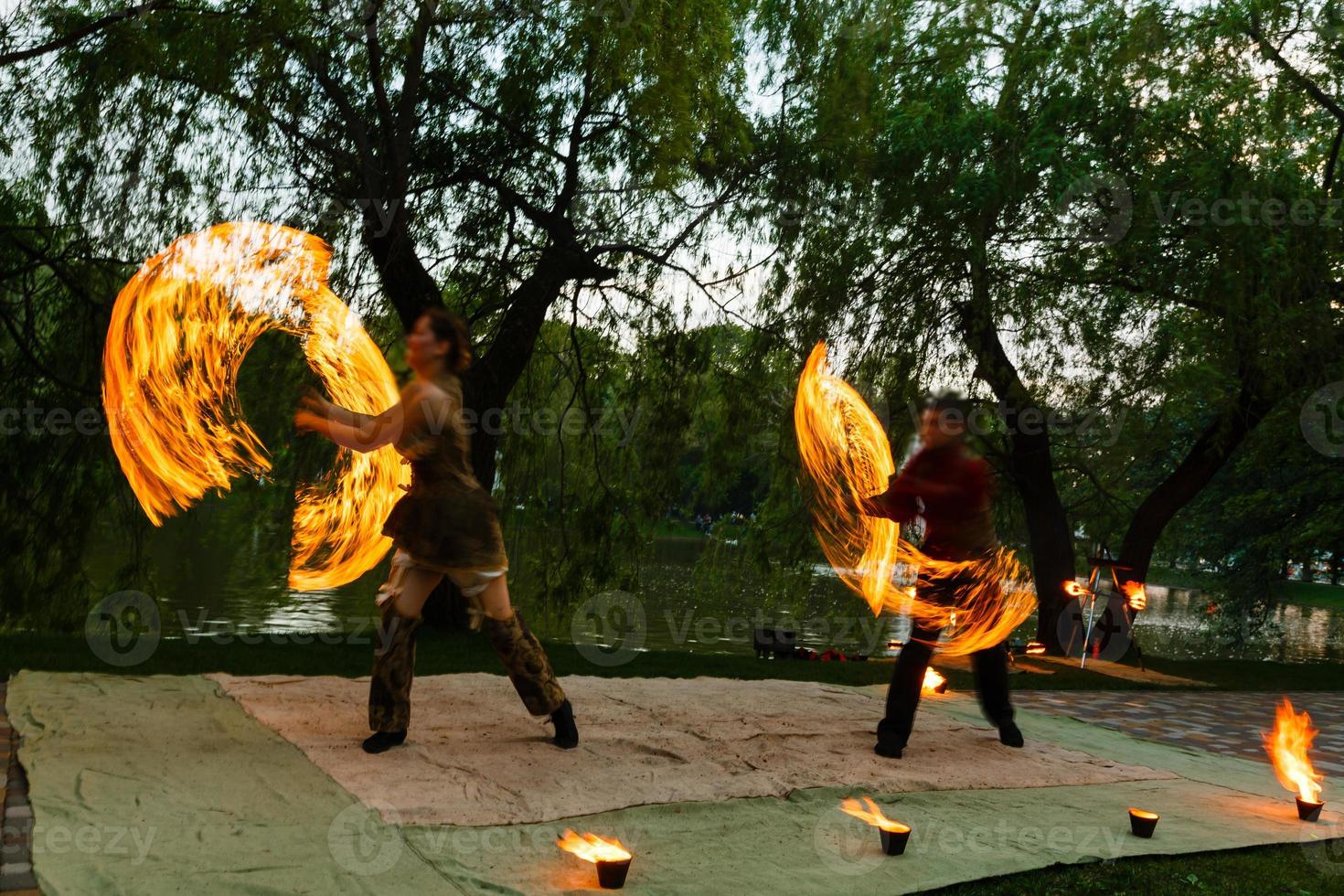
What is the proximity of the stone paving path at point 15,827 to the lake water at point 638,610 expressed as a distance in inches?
235

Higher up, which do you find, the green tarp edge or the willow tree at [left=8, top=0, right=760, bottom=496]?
the willow tree at [left=8, top=0, right=760, bottom=496]

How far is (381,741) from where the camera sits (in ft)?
17.3

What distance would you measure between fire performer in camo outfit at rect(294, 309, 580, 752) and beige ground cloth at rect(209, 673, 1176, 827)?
15.4 inches

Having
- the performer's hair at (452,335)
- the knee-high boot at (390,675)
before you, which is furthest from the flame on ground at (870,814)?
the performer's hair at (452,335)

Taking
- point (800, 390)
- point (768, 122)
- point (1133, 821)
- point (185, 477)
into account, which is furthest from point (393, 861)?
point (768, 122)

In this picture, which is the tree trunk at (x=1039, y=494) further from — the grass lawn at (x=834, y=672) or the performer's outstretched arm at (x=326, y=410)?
the performer's outstretched arm at (x=326, y=410)

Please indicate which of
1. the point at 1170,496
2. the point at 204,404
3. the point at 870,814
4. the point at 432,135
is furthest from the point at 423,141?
the point at 1170,496

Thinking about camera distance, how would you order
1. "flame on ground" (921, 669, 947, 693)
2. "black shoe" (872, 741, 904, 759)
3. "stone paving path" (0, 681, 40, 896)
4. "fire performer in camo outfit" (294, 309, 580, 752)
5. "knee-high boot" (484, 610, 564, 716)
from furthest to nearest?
"flame on ground" (921, 669, 947, 693), "black shoe" (872, 741, 904, 759), "knee-high boot" (484, 610, 564, 716), "fire performer in camo outfit" (294, 309, 580, 752), "stone paving path" (0, 681, 40, 896)

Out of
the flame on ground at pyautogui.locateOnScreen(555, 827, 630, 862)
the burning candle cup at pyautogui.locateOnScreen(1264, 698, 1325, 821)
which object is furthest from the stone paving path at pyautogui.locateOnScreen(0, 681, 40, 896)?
the burning candle cup at pyautogui.locateOnScreen(1264, 698, 1325, 821)

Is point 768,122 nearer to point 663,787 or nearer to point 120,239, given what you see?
point 120,239

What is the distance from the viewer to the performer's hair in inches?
209

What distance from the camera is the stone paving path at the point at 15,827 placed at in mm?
3367

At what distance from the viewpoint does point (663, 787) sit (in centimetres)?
513

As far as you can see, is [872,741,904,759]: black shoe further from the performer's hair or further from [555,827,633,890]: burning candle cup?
the performer's hair
